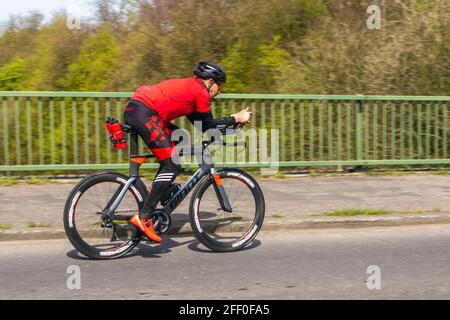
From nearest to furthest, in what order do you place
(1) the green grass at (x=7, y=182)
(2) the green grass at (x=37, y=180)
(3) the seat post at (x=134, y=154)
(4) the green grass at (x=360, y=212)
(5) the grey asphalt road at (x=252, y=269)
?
(5) the grey asphalt road at (x=252, y=269)
(3) the seat post at (x=134, y=154)
(4) the green grass at (x=360, y=212)
(1) the green grass at (x=7, y=182)
(2) the green grass at (x=37, y=180)

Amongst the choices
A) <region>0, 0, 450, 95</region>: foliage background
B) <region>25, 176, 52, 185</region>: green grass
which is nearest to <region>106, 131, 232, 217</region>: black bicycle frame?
<region>25, 176, 52, 185</region>: green grass

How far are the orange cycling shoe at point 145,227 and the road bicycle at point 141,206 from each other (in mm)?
94

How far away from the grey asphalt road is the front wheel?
6.5 inches

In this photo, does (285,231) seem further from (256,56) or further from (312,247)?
(256,56)

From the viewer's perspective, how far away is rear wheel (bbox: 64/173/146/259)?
6195mm

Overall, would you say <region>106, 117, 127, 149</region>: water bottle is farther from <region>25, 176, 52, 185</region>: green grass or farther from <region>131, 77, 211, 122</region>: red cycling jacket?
<region>25, 176, 52, 185</region>: green grass

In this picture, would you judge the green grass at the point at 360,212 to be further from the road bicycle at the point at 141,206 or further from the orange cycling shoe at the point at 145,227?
the orange cycling shoe at the point at 145,227

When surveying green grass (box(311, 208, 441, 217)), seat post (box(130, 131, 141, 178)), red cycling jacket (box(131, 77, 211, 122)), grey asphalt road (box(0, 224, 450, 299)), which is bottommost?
grey asphalt road (box(0, 224, 450, 299))

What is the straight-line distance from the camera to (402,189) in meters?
10.1

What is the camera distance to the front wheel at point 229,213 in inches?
259

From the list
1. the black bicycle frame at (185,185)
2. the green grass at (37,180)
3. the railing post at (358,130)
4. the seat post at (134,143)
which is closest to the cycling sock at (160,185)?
the black bicycle frame at (185,185)

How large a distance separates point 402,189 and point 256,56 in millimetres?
5018

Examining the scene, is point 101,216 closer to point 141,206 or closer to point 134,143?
point 141,206
